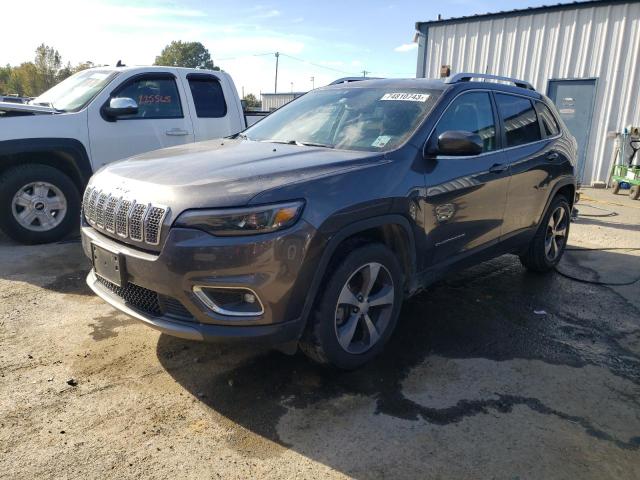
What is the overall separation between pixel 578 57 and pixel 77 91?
11.1 m

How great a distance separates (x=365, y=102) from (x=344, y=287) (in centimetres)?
168

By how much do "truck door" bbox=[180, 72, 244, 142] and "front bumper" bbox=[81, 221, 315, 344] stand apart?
4.37 metres

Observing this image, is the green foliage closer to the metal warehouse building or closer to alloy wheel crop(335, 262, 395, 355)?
the metal warehouse building

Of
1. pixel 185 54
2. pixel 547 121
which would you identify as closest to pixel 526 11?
pixel 547 121

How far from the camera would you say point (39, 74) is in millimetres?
53375

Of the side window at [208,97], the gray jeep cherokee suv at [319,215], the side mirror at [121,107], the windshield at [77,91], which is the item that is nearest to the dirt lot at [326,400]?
the gray jeep cherokee suv at [319,215]

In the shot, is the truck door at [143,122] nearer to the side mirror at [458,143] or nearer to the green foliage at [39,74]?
the side mirror at [458,143]

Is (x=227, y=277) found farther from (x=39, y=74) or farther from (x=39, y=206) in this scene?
(x=39, y=74)

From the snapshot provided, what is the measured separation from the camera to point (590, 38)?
11930mm

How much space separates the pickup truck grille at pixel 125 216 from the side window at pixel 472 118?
6.46 feet

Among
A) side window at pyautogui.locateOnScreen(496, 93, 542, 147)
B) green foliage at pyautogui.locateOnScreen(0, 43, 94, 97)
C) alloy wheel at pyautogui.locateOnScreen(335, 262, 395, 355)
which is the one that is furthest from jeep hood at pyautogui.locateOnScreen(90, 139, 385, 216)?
green foliage at pyautogui.locateOnScreen(0, 43, 94, 97)

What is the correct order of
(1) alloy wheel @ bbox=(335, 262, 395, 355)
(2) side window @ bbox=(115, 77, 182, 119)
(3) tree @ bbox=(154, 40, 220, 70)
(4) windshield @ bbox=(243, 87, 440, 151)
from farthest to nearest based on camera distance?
1. (3) tree @ bbox=(154, 40, 220, 70)
2. (2) side window @ bbox=(115, 77, 182, 119)
3. (4) windshield @ bbox=(243, 87, 440, 151)
4. (1) alloy wheel @ bbox=(335, 262, 395, 355)

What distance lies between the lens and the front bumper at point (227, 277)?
256 centimetres

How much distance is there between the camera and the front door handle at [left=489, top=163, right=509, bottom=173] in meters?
4.04
